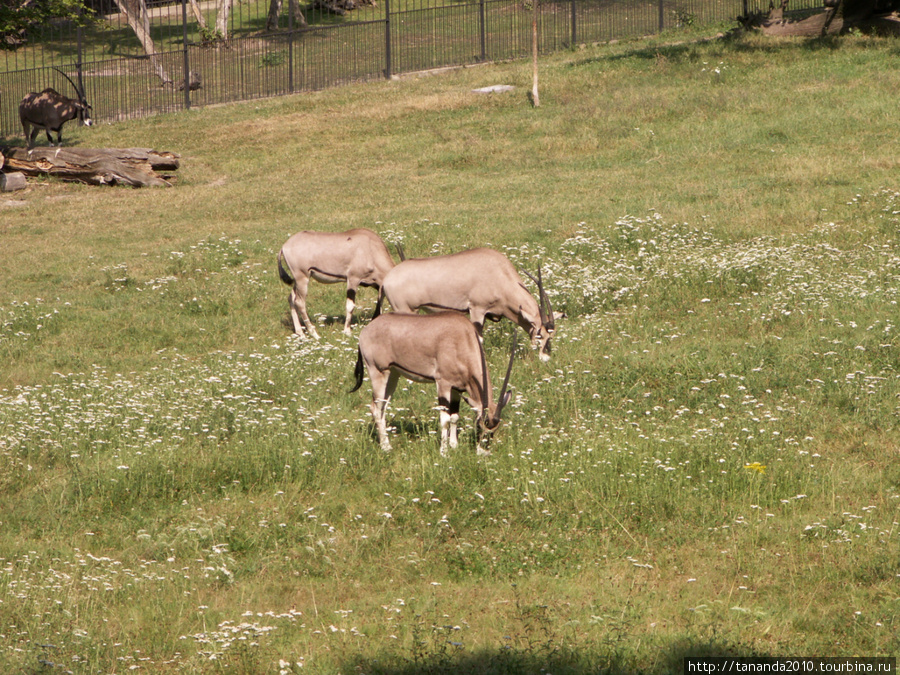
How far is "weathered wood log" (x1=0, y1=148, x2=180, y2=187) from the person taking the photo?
25219 millimetres

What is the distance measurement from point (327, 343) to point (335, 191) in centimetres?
996

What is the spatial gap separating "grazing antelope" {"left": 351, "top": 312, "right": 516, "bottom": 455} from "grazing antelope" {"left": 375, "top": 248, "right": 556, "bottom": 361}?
290 centimetres

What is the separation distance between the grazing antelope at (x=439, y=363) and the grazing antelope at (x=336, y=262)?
468 cm

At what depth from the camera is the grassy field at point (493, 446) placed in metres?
6.93

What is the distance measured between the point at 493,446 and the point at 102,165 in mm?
18602

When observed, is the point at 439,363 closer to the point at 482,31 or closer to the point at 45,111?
the point at 45,111

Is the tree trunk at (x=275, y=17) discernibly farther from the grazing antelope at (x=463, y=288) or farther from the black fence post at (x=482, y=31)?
the grazing antelope at (x=463, y=288)

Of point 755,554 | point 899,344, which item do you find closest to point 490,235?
point 899,344

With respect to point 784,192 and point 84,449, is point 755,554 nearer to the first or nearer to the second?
point 84,449

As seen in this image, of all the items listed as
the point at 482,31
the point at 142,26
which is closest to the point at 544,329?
the point at 482,31

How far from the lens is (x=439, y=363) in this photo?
9844 mm

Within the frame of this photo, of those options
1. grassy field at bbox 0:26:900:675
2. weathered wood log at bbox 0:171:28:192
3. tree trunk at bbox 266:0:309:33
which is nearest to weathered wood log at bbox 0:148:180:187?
weathered wood log at bbox 0:171:28:192

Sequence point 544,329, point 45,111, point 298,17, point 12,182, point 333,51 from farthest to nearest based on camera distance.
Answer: point 298,17 → point 333,51 → point 45,111 → point 12,182 → point 544,329

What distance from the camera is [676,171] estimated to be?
72.6 ft
